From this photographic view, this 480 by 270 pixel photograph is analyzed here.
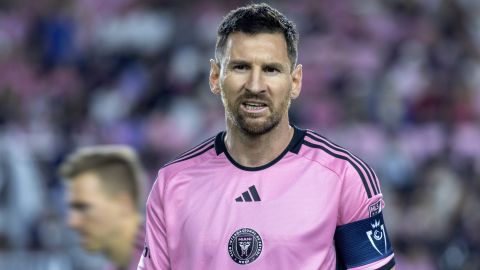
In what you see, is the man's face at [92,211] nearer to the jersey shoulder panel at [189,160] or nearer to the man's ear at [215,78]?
the jersey shoulder panel at [189,160]

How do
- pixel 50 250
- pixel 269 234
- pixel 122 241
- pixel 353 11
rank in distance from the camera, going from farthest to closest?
pixel 353 11, pixel 50 250, pixel 122 241, pixel 269 234

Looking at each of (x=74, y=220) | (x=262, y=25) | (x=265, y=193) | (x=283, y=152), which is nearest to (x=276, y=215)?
(x=265, y=193)

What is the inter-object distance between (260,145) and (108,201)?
7.81 ft

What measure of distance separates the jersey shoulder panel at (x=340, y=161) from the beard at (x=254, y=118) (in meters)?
0.18

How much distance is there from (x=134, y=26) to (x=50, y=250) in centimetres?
412

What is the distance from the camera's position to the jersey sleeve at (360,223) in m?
4.23

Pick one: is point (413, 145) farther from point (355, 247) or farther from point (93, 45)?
point (355, 247)

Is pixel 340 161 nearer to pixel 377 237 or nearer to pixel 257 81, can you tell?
pixel 377 237

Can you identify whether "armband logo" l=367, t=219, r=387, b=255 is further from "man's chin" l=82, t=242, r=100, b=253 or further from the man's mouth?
"man's chin" l=82, t=242, r=100, b=253

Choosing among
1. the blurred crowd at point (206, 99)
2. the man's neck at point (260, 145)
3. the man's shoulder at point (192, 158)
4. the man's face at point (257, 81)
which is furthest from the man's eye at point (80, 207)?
the blurred crowd at point (206, 99)

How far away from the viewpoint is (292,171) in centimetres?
435

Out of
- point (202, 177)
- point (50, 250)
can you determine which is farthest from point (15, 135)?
point (202, 177)

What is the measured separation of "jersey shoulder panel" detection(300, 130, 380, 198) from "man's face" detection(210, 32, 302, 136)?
6.8 inches

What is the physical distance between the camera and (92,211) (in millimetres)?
6625
